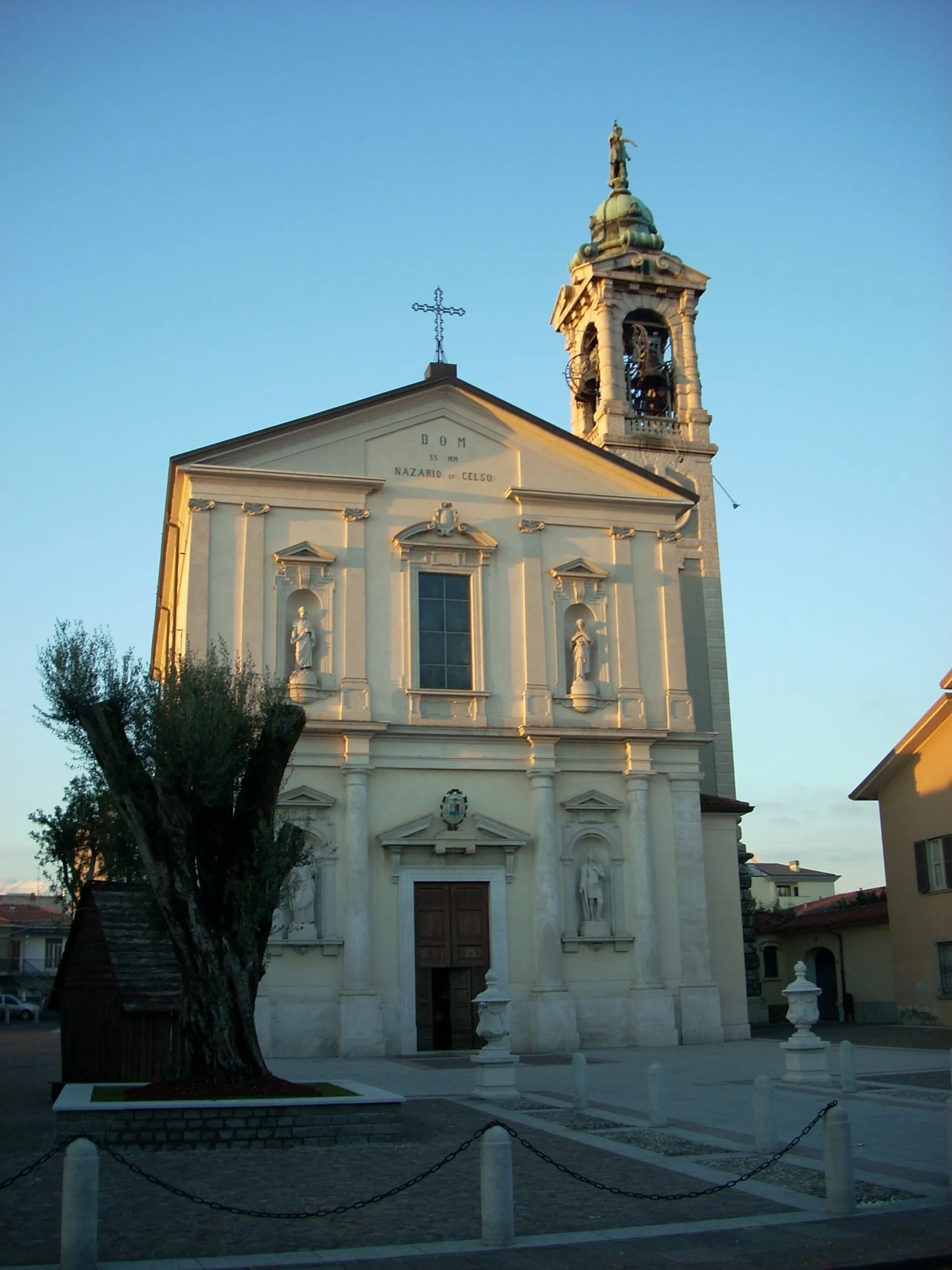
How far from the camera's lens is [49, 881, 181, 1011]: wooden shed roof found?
15.4 metres

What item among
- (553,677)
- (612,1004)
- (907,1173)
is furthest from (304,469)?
(907,1173)

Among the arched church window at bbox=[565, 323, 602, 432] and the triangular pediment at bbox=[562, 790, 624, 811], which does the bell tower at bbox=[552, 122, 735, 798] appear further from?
the triangular pediment at bbox=[562, 790, 624, 811]

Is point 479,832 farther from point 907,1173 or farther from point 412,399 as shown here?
point 907,1173

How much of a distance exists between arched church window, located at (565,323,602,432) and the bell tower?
0.03m

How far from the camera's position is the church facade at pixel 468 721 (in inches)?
970

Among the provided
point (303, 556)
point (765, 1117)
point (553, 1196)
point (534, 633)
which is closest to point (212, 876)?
point (553, 1196)

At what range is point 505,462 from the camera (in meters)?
28.1

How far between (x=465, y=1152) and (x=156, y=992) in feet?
16.5

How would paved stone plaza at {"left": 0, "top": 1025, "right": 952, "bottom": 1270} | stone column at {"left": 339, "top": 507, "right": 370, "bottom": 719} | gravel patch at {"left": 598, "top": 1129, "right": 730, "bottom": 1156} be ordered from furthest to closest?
stone column at {"left": 339, "top": 507, "right": 370, "bottom": 719}
gravel patch at {"left": 598, "top": 1129, "right": 730, "bottom": 1156}
paved stone plaza at {"left": 0, "top": 1025, "right": 952, "bottom": 1270}

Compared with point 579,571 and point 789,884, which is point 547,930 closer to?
point 579,571

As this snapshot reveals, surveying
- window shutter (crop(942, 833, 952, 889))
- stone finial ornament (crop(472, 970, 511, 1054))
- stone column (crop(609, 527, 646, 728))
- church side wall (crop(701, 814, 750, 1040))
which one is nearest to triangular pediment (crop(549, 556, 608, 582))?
stone column (crop(609, 527, 646, 728))

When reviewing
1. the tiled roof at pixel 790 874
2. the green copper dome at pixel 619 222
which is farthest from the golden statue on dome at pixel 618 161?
the tiled roof at pixel 790 874

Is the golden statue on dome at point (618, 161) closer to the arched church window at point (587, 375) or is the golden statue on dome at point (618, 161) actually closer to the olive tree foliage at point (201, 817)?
the arched church window at point (587, 375)

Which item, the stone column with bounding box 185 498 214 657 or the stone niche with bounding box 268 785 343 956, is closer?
the stone niche with bounding box 268 785 343 956
